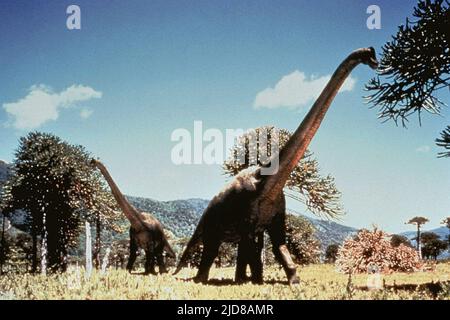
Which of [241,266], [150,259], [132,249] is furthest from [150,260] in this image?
[241,266]

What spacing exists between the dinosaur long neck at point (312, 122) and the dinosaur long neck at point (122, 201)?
537cm

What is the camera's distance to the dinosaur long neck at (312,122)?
647 centimetres

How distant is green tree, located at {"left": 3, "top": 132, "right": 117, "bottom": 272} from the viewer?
1689 cm

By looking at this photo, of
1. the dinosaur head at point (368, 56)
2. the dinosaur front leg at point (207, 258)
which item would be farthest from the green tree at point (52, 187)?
the dinosaur head at point (368, 56)

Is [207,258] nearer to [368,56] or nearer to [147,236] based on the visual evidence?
[147,236]

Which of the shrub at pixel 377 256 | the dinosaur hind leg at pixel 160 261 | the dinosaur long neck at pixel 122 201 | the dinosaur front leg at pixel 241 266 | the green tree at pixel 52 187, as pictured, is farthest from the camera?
the green tree at pixel 52 187

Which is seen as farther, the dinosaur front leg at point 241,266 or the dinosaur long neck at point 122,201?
the dinosaur long neck at point 122,201

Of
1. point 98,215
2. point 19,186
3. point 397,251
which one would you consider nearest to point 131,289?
point 397,251

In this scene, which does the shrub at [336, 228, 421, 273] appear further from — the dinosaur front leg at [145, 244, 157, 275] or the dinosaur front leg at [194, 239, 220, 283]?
the dinosaur front leg at [194, 239, 220, 283]

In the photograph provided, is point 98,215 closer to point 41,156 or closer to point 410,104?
point 41,156

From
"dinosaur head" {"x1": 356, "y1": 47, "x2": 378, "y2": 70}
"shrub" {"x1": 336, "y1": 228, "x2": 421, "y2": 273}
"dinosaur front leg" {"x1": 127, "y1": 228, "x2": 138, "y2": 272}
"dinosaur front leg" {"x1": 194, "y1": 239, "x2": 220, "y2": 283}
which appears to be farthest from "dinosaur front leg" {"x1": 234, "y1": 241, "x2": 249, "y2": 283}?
"shrub" {"x1": 336, "y1": 228, "x2": 421, "y2": 273}

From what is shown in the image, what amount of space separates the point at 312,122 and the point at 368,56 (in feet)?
4.90

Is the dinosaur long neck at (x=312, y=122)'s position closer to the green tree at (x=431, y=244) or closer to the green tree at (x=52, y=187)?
the green tree at (x=52, y=187)
